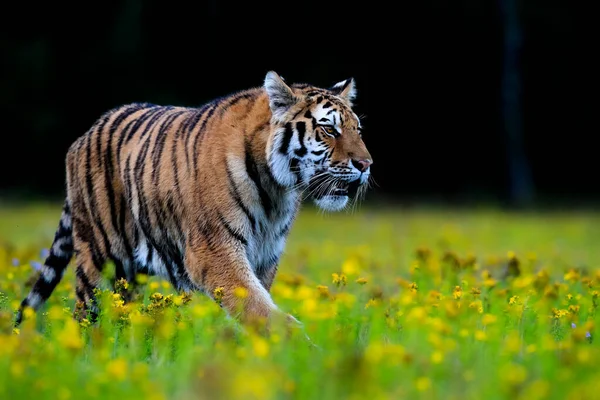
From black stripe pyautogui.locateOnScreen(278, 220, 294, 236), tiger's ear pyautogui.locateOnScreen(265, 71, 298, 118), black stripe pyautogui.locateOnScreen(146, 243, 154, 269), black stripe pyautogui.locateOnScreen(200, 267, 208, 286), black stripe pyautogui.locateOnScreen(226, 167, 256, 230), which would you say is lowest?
black stripe pyautogui.locateOnScreen(146, 243, 154, 269)

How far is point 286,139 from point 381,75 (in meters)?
18.4

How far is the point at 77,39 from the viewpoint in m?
20.3

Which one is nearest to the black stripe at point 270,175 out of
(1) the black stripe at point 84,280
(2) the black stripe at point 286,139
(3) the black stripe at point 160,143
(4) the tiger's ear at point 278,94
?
(2) the black stripe at point 286,139

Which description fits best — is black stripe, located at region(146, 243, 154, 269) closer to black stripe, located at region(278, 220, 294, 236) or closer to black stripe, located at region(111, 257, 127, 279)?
black stripe, located at region(111, 257, 127, 279)

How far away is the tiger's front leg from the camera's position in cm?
453

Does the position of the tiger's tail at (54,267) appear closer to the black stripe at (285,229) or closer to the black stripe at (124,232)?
the black stripe at (124,232)

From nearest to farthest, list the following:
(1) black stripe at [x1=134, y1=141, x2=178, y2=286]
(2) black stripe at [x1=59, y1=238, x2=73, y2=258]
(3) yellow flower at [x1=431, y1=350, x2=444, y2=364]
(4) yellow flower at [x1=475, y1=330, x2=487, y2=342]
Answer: (3) yellow flower at [x1=431, y1=350, x2=444, y2=364] → (4) yellow flower at [x1=475, y1=330, x2=487, y2=342] → (1) black stripe at [x1=134, y1=141, x2=178, y2=286] → (2) black stripe at [x1=59, y1=238, x2=73, y2=258]

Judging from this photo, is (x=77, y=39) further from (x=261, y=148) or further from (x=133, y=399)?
(x=133, y=399)

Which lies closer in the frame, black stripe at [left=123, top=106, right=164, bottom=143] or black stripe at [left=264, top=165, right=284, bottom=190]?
black stripe at [left=264, top=165, right=284, bottom=190]

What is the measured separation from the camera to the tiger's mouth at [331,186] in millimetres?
5023

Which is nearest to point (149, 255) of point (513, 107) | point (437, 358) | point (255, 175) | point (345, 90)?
point (255, 175)

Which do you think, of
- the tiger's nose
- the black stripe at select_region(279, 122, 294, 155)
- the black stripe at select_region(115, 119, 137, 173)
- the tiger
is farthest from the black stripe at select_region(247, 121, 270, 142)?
the black stripe at select_region(115, 119, 137, 173)

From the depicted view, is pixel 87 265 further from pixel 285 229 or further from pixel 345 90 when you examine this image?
pixel 345 90

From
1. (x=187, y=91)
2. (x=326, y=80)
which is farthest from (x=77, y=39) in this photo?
(x=326, y=80)
